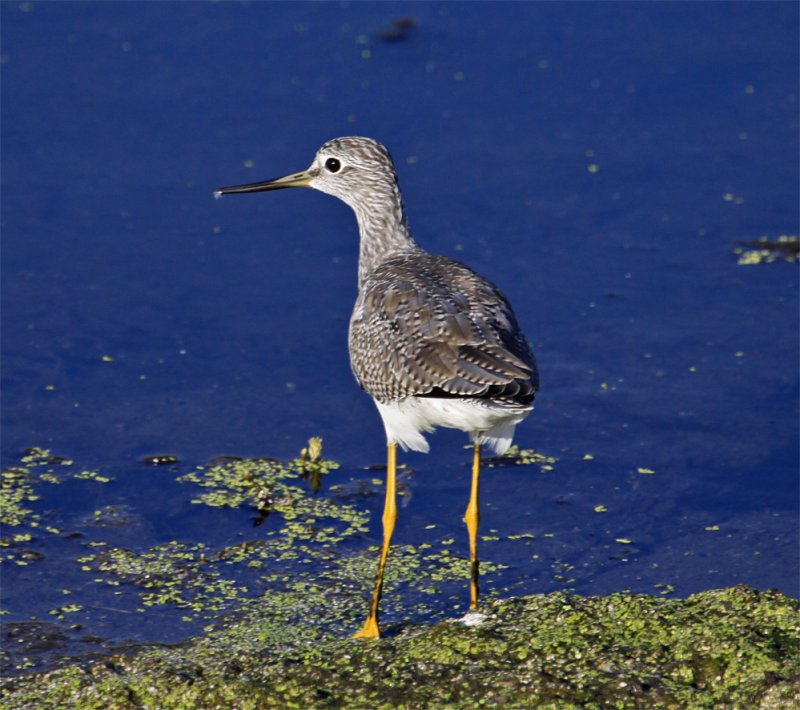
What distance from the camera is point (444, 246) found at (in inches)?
377

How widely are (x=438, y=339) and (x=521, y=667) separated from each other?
5.12 ft

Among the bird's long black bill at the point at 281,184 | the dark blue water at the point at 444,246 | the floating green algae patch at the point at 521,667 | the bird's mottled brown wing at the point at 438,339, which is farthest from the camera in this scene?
the bird's long black bill at the point at 281,184

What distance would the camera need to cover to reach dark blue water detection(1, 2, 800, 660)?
7.51 metres

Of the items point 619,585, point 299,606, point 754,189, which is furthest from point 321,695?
point 754,189

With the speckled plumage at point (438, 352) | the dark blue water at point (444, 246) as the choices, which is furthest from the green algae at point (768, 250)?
the speckled plumage at point (438, 352)

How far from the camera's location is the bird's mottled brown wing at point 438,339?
5.68 meters

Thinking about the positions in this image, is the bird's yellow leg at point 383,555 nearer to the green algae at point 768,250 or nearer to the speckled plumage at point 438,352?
the speckled plumage at point 438,352

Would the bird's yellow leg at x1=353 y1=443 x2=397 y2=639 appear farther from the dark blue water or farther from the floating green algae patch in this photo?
the dark blue water

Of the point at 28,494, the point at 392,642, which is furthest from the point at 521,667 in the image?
the point at 28,494

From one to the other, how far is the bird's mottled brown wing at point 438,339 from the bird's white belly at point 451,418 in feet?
0.16

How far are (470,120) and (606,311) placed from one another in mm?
2565

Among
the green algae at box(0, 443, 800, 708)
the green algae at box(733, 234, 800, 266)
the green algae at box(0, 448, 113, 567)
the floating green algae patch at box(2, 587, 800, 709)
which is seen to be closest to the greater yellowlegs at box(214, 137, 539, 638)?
the green algae at box(0, 443, 800, 708)

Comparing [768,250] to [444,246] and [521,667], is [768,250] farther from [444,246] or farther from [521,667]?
[521,667]

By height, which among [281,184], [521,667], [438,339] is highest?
[281,184]
